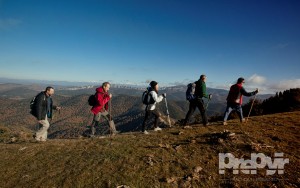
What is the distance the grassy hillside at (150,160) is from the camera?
7934 millimetres

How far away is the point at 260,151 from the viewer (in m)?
9.40

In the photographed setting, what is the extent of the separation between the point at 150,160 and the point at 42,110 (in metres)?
7.48

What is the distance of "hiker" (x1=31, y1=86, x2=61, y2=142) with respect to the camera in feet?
42.9

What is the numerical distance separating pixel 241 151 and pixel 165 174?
3407 millimetres

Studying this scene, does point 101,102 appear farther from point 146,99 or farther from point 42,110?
point 42,110

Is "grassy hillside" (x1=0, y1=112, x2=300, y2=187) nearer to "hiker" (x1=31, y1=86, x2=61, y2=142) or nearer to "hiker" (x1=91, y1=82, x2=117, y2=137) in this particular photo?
"hiker" (x1=31, y1=86, x2=61, y2=142)

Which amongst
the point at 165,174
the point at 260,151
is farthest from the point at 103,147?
the point at 260,151

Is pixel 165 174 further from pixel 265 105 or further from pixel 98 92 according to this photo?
pixel 265 105

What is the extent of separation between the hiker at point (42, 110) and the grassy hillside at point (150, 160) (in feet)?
3.74

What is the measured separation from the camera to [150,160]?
925 cm

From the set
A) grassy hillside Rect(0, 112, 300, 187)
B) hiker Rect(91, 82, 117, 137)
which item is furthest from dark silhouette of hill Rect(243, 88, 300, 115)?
hiker Rect(91, 82, 117, 137)

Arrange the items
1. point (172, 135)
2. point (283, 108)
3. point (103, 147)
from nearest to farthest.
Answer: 1. point (103, 147)
2. point (172, 135)
3. point (283, 108)

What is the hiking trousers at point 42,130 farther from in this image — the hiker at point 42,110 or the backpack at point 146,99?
the backpack at point 146,99

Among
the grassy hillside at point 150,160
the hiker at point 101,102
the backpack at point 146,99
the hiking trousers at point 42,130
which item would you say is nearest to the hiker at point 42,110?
the hiking trousers at point 42,130
